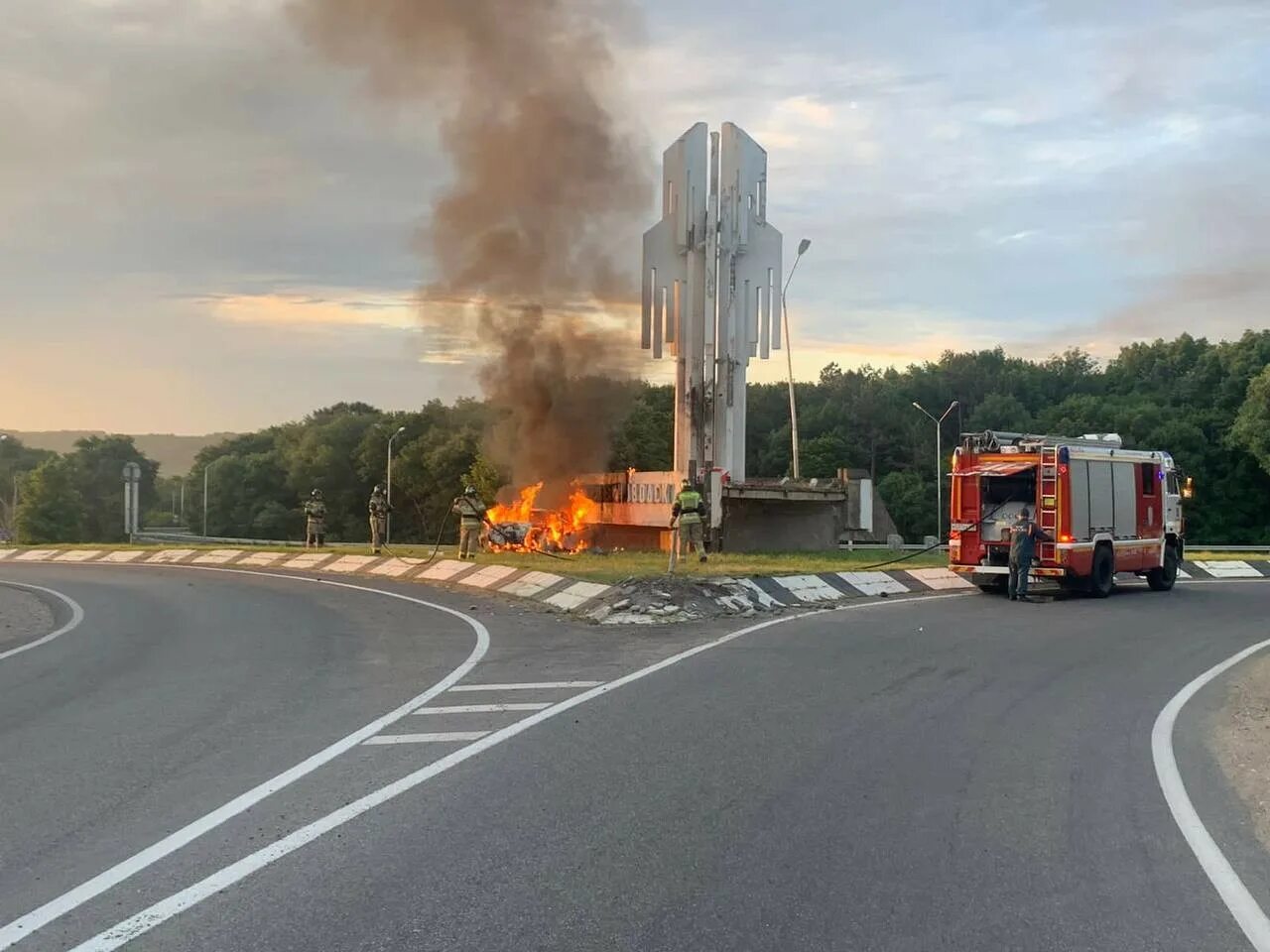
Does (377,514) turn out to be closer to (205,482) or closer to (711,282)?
(711,282)

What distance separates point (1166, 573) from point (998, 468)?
4.65m

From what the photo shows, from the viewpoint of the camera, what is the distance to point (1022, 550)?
17.9m

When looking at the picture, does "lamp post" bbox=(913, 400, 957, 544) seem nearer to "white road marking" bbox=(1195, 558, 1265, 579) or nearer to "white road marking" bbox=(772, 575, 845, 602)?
"white road marking" bbox=(1195, 558, 1265, 579)

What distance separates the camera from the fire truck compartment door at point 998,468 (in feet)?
62.1

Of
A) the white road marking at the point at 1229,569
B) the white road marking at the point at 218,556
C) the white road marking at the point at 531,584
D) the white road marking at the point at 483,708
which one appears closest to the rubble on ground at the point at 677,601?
the white road marking at the point at 531,584

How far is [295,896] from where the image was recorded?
446 cm

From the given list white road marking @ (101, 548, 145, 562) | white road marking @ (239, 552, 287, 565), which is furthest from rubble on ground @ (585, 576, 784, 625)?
white road marking @ (101, 548, 145, 562)

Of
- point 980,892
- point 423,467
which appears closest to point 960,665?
point 980,892

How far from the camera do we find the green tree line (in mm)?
63875

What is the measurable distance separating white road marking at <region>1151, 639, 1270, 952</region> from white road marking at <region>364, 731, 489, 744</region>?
169 inches

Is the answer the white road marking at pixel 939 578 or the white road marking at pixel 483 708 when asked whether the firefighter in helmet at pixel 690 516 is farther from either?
the white road marking at pixel 483 708

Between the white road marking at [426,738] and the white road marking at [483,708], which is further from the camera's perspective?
the white road marking at [483,708]

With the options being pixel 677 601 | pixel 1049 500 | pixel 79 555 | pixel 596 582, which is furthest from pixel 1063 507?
pixel 79 555

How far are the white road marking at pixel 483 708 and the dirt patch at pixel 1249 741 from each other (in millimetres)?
4767
